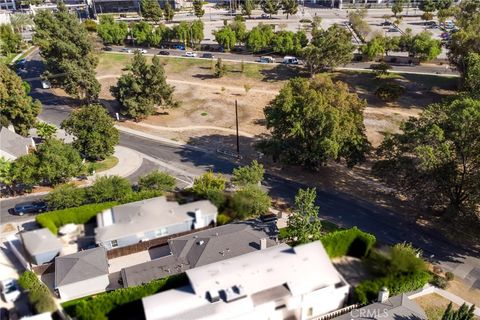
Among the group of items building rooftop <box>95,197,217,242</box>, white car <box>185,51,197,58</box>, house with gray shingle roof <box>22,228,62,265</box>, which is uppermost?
white car <box>185,51,197,58</box>

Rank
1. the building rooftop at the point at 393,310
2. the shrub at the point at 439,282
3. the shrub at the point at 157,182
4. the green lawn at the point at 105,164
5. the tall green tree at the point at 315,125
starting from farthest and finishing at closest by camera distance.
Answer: the green lawn at the point at 105,164, the tall green tree at the point at 315,125, the shrub at the point at 439,282, the shrub at the point at 157,182, the building rooftop at the point at 393,310

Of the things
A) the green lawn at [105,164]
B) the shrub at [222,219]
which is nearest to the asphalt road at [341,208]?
the green lawn at [105,164]

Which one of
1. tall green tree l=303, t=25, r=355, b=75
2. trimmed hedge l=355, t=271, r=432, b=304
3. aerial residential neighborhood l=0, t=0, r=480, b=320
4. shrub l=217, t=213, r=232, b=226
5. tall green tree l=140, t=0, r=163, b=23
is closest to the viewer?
aerial residential neighborhood l=0, t=0, r=480, b=320

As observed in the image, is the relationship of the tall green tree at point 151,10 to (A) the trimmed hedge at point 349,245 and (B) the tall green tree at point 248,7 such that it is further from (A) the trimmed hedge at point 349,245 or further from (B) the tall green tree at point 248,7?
(A) the trimmed hedge at point 349,245

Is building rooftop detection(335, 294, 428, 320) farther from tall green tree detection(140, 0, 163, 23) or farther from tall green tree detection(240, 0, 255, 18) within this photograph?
tall green tree detection(240, 0, 255, 18)

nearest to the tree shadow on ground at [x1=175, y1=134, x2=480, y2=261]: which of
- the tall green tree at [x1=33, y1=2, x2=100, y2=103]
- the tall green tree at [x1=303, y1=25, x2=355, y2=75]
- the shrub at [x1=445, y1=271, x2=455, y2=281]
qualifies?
the shrub at [x1=445, y1=271, x2=455, y2=281]

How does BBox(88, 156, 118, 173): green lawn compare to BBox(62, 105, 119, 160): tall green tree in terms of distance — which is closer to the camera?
BBox(62, 105, 119, 160): tall green tree
